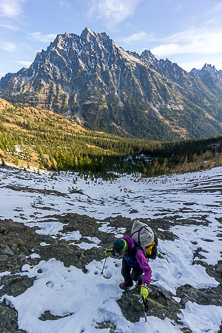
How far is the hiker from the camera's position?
13.6ft

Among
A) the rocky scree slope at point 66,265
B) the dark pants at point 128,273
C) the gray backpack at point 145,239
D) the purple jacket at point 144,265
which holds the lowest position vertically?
the rocky scree slope at point 66,265

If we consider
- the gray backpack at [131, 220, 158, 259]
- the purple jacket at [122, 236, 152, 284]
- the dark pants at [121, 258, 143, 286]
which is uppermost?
the gray backpack at [131, 220, 158, 259]

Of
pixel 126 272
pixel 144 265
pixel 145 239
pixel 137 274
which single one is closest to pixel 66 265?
pixel 126 272

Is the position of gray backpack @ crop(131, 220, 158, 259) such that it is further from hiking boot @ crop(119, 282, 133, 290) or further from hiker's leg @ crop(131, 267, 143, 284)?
hiking boot @ crop(119, 282, 133, 290)

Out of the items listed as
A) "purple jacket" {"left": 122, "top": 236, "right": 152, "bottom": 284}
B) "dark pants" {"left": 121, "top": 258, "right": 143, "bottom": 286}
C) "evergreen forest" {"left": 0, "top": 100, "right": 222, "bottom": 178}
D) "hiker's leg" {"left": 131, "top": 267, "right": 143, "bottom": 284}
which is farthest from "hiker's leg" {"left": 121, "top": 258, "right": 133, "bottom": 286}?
"evergreen forest" {"left": 0, "top": 100, "right": 222, "bottom": 178}

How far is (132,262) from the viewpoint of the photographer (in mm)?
4832

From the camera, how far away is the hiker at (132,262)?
415cm

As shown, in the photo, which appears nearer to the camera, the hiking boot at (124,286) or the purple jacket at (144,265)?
the purple jacket at (144,265)

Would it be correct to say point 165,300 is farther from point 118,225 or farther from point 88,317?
point 118,225

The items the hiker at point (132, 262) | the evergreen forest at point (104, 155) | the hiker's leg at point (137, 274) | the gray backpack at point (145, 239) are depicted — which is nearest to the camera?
the hiker at point (132, 262)

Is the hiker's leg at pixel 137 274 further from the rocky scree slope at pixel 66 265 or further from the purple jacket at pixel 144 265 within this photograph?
the purple jacket at pixel 144 265

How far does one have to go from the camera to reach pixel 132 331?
12.2 ft

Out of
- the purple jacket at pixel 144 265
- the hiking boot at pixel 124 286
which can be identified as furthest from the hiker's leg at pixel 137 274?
the purple jacket at pixel 144 265

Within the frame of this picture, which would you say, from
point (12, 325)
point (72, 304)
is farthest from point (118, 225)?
point (12, 325)
